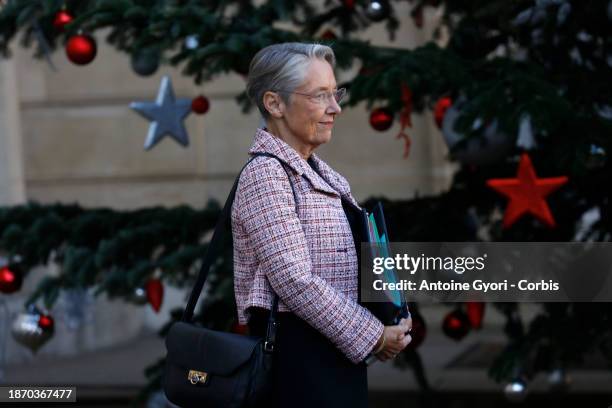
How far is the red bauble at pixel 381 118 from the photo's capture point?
418 cm

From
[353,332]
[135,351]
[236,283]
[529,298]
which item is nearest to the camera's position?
[353,332]

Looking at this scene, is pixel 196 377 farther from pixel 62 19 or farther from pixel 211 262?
pixel 62 19

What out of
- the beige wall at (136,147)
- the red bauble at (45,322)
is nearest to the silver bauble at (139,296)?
the red bauble at (45,322)

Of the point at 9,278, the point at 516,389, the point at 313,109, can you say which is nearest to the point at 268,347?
the point at 313,109

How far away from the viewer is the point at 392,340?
2.24 meters

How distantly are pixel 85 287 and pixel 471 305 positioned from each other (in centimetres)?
161

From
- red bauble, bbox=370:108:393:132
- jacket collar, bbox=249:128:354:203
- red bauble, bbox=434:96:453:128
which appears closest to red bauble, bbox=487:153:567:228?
red bauble, bbox=434:96:453:128

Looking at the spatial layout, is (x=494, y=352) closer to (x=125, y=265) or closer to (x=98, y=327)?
(x=98, y=327)

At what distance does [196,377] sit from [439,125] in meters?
2.30

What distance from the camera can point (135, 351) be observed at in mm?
8094

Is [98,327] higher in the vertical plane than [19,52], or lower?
lower

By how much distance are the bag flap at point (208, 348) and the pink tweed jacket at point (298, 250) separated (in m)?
0.09

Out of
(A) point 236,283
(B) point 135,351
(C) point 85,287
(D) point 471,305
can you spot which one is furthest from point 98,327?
(A) point 236,283

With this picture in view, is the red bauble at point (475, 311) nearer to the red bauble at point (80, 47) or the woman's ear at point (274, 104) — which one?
the red bauble at point (80, 47)
